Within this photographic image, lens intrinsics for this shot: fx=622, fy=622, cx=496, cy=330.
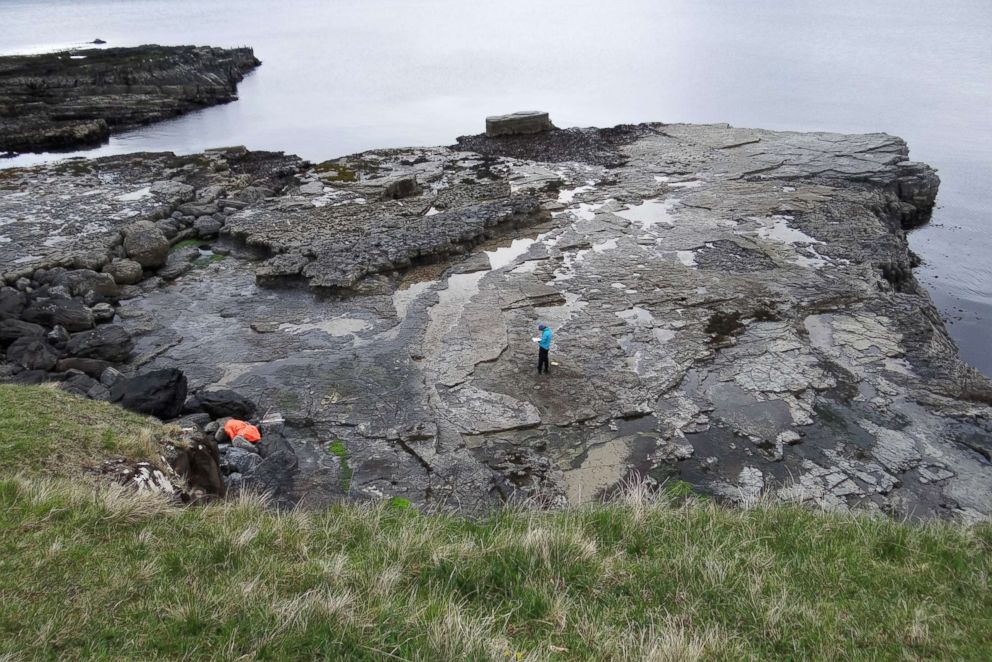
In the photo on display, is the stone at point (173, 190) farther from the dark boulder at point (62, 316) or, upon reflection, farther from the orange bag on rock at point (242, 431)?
the orange bag on rock at point (242, 431)

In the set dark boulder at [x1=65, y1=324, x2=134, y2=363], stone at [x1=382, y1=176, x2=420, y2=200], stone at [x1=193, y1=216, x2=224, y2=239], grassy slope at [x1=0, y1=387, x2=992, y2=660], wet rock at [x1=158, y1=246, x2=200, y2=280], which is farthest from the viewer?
stone at [x1=382, y1=176, x2=420, y2=200]

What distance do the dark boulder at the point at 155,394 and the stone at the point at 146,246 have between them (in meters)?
6.91

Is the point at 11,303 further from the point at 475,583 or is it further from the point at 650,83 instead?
the point at 650,83

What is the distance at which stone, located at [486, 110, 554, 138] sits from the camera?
97.0ft

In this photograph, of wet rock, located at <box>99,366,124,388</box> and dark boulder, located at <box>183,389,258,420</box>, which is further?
wet rock, located at <box>99,366,124,388</box>

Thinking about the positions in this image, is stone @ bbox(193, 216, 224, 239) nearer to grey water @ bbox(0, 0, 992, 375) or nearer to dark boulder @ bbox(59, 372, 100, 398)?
dark boulder @ bbox(59, 372, 100, 398)

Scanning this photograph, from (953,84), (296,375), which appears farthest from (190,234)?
(953,84)

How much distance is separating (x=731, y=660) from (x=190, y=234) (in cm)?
1816

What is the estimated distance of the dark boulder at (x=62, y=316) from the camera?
12.7 metres

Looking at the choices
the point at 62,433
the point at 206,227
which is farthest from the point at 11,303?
the point at 62,433

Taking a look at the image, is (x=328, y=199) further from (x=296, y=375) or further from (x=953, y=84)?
(x=953, y=84)

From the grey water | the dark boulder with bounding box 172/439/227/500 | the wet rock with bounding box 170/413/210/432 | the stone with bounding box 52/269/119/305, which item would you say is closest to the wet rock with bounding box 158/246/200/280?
the stone with bounding box 52/269/119/305

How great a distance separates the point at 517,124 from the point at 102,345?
22.2 meters

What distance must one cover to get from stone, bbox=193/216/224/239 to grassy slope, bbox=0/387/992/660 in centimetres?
1317
